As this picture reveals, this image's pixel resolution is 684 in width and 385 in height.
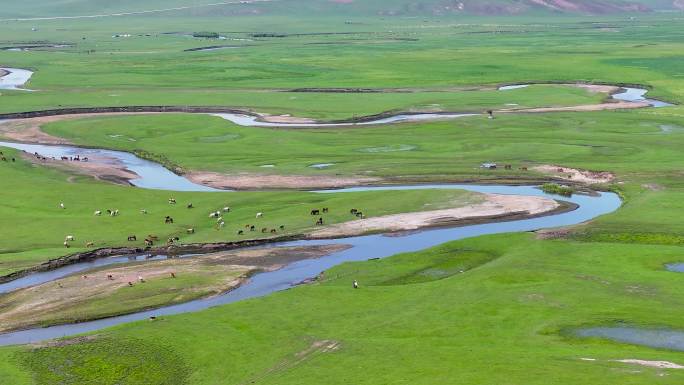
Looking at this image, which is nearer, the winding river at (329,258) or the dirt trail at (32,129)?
the winding river at (329,258)

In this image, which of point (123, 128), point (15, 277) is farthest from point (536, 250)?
point (123, 128)

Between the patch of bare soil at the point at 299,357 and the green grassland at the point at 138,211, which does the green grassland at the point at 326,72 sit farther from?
the patch of bare soil at the point at 299,357

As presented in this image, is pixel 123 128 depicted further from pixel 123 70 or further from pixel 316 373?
pixel 316 373

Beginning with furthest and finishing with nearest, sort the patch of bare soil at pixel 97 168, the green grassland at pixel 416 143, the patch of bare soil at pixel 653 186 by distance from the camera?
the green grassland at pixel 416 143, the patch of bare soil at pixel 97 168, the patch of bare soil at pixel 653 186

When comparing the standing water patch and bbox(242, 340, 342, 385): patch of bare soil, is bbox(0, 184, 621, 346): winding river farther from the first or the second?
the standing water patch

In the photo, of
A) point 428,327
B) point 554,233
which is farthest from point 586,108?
point 428,327

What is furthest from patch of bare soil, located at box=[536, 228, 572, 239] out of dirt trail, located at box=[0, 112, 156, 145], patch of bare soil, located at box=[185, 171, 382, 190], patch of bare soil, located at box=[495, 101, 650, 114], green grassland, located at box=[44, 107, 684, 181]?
dirt trail, located at box=[0, 112, 156, 145]

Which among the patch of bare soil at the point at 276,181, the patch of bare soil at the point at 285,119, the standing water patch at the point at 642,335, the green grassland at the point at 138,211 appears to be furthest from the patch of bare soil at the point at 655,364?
the patch of bare soil at the point at 285,119
